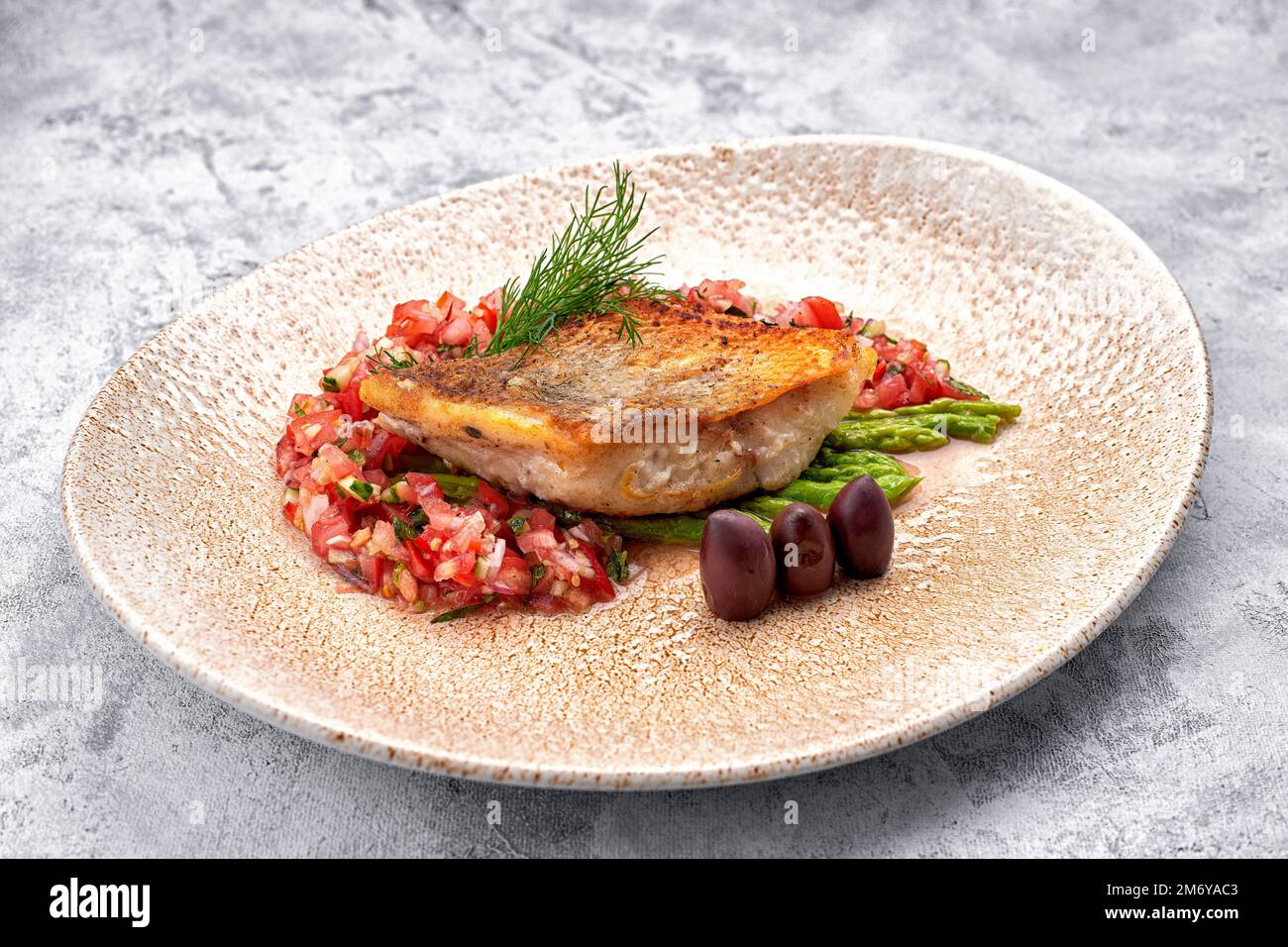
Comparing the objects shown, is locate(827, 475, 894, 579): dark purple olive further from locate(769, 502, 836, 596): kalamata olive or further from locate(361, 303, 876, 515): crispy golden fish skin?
locate(361, 303, 876, 515): crispy golden fish skin

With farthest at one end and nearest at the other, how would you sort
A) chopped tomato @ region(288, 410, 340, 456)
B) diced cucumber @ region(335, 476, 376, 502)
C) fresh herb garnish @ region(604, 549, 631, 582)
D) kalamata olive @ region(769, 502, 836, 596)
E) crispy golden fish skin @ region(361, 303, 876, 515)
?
chopped tomato @ region(288, 410, 340, 456), diced cucumber @ region(335, 476, 376, 502), fresh herb garnish @ region(604, 549, 631, 582), crispy golden fish skin @ region(361, 303, 876, 515), kalamata olive @ region(769, 502, 836, 596)

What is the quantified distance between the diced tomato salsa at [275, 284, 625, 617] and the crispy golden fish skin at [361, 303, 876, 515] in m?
0.15

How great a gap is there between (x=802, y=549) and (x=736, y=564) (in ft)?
0.91

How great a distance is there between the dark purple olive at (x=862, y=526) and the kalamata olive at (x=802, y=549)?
7cm

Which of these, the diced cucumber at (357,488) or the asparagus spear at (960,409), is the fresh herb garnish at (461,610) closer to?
the diced cucumber at (357,488)

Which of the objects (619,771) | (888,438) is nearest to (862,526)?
(888,438)

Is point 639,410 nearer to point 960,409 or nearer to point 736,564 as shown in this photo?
point 736,564

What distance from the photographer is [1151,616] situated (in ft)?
17.8

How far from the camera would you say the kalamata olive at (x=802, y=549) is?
502cm

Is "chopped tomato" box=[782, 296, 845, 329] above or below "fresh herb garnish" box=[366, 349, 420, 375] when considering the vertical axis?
above

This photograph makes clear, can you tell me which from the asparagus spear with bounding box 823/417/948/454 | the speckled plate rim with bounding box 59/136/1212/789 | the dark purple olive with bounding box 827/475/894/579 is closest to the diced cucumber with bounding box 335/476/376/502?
the speckled plate rim with bounding box 59/136/1212/789

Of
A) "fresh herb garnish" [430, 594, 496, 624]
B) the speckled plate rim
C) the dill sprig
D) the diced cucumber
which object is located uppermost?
the dill sprig

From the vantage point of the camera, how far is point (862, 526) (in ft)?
16.8

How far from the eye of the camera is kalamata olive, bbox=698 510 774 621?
4.91 metres
